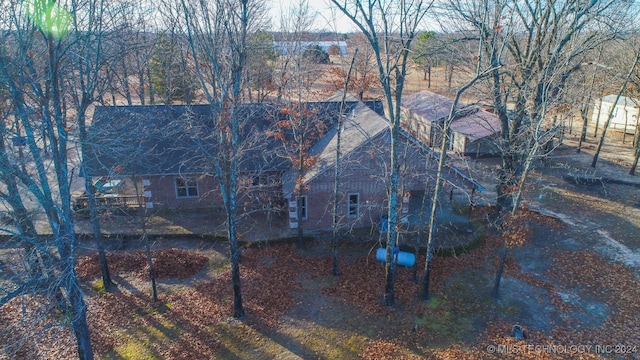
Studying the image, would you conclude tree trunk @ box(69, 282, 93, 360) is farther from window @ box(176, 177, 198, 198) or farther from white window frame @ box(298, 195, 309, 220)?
window @ box(176, 177, 198, 198)

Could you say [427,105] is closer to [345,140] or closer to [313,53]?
[313,53]

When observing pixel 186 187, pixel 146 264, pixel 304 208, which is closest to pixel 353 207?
pixel 304 208

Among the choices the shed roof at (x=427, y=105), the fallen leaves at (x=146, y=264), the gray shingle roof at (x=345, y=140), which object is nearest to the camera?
the fallen leaves at (x=146, y=264)

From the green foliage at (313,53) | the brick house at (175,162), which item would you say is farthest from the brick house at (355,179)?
the green foliage at (313,53)

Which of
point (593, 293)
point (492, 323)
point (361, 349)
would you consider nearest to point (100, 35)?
point (361, 349)

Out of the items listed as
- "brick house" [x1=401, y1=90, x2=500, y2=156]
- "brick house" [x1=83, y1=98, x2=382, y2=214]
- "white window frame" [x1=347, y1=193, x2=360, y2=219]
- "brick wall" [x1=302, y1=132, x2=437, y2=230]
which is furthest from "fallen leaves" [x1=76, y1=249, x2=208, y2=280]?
"brick house" [x1=401, y1=90, x2=500, y2=156]

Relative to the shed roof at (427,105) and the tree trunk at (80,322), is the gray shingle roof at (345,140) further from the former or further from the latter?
the shed roof at (427,105)
